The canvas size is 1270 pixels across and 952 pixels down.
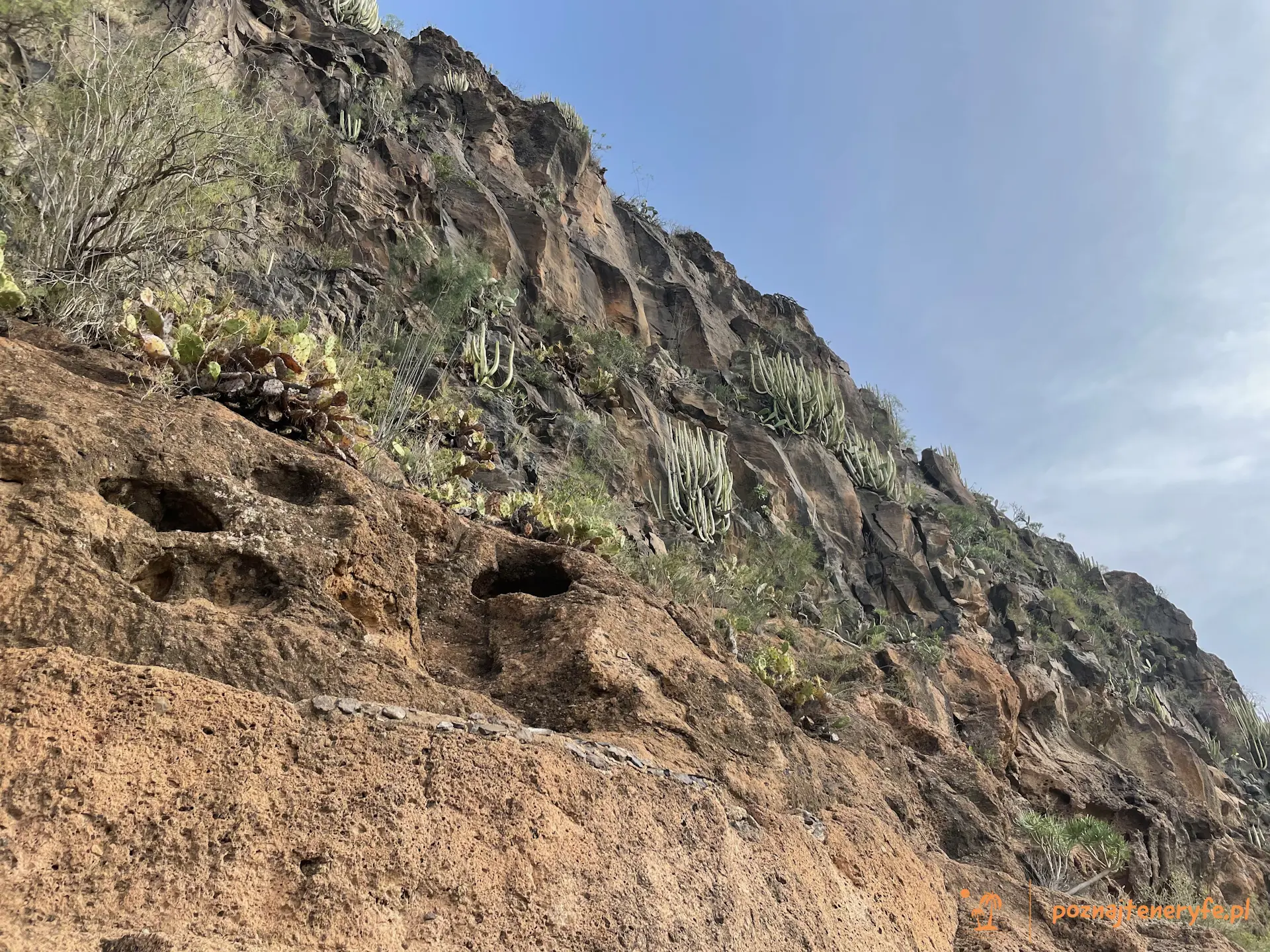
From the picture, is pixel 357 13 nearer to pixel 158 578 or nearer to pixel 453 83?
pixel 453 83

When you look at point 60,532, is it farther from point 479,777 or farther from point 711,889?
point 711,889

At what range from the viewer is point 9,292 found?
3.68m

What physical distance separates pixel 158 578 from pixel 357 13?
22956mm

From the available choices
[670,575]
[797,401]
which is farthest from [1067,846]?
[797,401]

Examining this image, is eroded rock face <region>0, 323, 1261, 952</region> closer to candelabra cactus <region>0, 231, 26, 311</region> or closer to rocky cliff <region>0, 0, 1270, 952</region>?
rocky cliff <region>0, 0, 1270, 952</region>

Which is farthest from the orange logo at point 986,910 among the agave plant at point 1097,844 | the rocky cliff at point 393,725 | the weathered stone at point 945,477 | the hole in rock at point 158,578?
the weathered stone at point 945,477

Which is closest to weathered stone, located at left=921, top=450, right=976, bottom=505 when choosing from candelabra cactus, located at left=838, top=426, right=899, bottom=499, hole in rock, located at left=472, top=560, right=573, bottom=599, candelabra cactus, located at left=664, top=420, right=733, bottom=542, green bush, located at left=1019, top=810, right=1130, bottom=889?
candelabra cactus, located at left=838, top=426, right=899, bottom=499

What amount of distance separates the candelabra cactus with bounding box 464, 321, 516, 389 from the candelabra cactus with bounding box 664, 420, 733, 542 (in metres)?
4.00

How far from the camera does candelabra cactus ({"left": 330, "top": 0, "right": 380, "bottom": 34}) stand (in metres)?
21.0

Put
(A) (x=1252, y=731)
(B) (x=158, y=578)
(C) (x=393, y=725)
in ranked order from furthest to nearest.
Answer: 1. (A) (x=1252, y=731)
2. (B) (x=158, y=578)
3. (C) (x=393, y=725)

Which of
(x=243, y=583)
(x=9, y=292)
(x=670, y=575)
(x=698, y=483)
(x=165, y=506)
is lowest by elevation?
(x=243, y=583)

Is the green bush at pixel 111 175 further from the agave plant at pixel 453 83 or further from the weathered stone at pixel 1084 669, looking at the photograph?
the weathered stone at pixel 1084 669

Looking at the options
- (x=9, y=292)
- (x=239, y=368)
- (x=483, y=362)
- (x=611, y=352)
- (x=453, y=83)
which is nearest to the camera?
(x=9, y=292)

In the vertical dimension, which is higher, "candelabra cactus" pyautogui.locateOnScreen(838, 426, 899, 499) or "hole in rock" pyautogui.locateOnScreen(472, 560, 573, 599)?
"candelabra cactus" pyautogui.locateOnScreen(838, 426, 899, 499)
